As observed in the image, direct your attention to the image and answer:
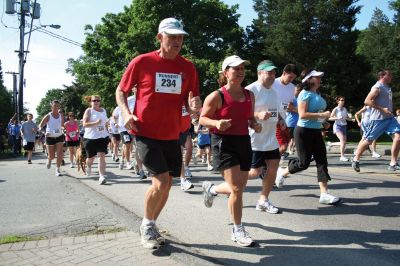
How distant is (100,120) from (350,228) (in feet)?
21.4

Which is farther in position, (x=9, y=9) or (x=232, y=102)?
(x=9, y=9)

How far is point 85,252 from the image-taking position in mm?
4297

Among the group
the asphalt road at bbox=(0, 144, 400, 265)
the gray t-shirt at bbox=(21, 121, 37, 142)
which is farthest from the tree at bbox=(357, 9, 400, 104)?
the asphalt road at bbox=(0, 144, 400, 265)

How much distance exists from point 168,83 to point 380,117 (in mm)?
6437

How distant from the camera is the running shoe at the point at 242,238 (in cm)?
439

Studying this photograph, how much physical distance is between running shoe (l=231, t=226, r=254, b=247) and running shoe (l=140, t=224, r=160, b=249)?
808 mm

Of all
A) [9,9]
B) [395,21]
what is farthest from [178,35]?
[395,21]

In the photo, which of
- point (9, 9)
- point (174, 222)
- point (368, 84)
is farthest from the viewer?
point (368, 84)

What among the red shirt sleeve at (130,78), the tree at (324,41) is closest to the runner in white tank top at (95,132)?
the red shirt sleeve at (130,78)

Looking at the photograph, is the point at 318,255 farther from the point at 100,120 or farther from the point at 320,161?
the point at 100,120

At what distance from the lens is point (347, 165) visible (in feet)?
36.7

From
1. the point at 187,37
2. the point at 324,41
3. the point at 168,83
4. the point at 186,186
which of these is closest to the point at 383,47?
the point at 324,41

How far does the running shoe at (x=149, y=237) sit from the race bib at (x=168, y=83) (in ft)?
4.62

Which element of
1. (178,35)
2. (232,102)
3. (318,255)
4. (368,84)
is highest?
(368,84)
